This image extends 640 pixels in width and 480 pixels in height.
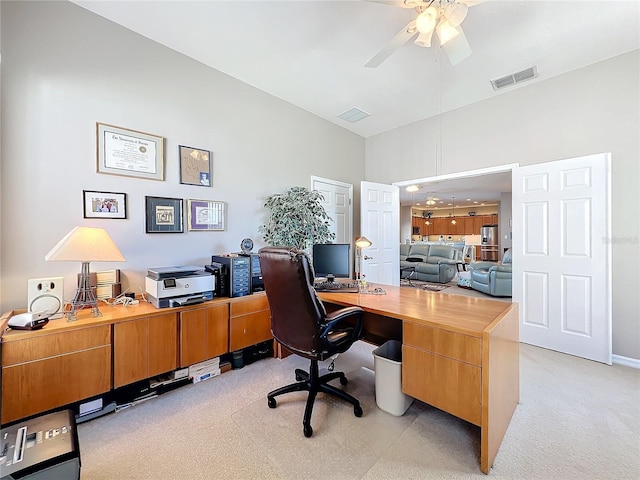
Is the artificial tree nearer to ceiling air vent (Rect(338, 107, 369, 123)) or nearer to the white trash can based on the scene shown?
ceiling air vent (Rect(338, 107, 369, 123))

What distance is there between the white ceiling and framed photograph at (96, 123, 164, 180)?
936 mm

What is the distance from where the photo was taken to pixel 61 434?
1143 millimetres

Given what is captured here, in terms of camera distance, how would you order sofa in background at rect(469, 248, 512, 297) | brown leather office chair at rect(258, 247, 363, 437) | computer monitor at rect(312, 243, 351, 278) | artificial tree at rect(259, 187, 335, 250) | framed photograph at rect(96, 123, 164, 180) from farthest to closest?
sofa in background at rect(469, 248, 512, 297) → artificial tree at rect(259, 187, 335, 250) → computer monitor at rect(312, 243, 351, 278) → framed photograph at rect(96, 123, 164, 180) → brown leather office chair at rect(258, 247, 363, 437)

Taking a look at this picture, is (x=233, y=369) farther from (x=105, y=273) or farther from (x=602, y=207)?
(x=602, y=207)

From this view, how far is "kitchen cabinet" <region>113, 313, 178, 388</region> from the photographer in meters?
1.84

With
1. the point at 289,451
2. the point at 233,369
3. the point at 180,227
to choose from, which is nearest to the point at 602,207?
the point at 289,451

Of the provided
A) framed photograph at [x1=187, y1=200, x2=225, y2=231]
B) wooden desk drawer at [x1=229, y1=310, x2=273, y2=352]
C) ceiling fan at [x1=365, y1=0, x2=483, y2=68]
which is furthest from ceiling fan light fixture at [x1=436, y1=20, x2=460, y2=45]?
wooden desk drawer at [x1=229, y1=310, x2=273, y2=352]

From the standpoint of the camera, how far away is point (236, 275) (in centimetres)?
253

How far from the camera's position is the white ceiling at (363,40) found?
213 cm

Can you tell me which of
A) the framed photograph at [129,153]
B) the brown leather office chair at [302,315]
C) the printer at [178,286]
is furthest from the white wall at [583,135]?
the framed photograph at [129,153]

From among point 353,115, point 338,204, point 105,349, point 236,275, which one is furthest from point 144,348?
point 353,115

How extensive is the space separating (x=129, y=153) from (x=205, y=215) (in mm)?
830

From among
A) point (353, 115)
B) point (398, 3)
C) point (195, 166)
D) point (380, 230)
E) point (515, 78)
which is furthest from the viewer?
point (380, 230)

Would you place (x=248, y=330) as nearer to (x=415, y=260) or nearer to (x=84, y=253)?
(x=84, y=253)
